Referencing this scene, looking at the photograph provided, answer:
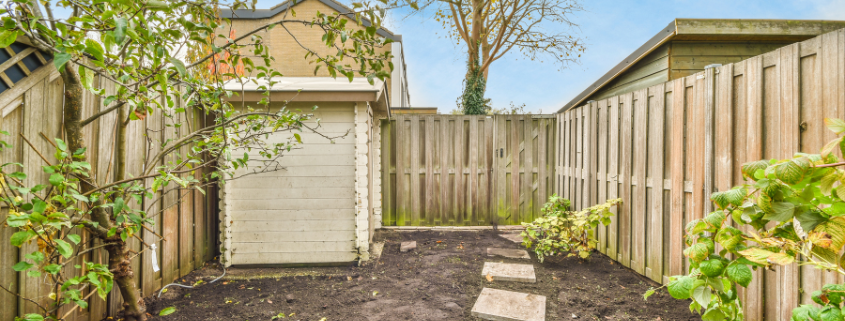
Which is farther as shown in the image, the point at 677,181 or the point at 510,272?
the point at 510,272

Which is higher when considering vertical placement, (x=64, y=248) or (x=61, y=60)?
(x=61, y=60)

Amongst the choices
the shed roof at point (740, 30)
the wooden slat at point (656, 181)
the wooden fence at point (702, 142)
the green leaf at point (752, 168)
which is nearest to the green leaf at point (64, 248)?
the green leaf at point (752, 168)

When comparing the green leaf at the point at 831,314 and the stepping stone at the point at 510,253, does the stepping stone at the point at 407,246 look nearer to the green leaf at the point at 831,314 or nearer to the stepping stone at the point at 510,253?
the stepping stone at the point at 510,253

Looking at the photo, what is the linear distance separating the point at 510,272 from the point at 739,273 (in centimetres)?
252

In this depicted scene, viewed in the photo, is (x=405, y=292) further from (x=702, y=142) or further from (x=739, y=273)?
(x=702, y=142)

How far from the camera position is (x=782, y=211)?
96 centimetres

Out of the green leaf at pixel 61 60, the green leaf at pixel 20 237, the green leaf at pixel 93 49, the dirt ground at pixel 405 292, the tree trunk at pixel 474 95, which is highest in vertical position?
the tree trunk at pixel 474 95

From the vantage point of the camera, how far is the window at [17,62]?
171cm

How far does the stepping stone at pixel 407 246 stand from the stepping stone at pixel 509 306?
156 centimetres

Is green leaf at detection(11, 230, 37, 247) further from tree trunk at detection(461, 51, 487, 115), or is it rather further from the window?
tree trunk at detection(461, 51, 487, 115)

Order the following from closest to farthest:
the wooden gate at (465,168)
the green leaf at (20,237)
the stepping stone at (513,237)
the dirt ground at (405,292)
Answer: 1. the green leaf at (20,237)
2. the dirt ground at (405,292)
3. the stepping stone at (513,237)
4. the wooden gate at (465,168)

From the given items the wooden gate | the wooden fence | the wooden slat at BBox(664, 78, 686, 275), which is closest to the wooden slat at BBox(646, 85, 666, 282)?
the wooden fence

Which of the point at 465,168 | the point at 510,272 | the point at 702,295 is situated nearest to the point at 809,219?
the point at 702,295

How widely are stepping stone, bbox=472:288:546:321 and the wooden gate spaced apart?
2.60 metres
